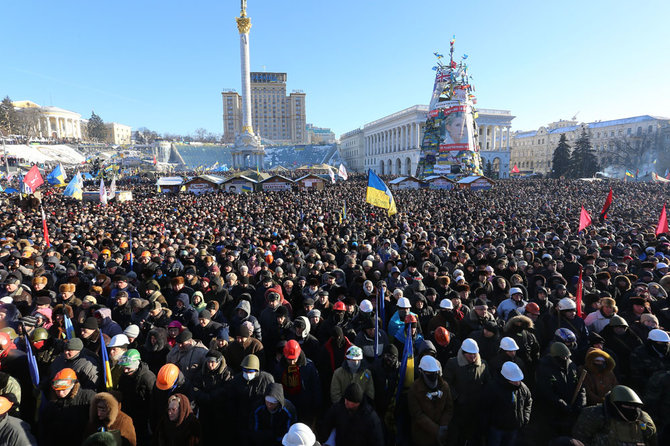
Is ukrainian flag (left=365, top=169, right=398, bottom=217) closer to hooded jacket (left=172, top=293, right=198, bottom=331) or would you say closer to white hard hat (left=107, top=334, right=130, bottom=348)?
hooded jacket (left=172, top=293, right=198, bottom=331)

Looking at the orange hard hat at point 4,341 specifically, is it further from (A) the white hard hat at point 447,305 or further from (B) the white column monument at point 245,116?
(B) the white column monument at point 245,116

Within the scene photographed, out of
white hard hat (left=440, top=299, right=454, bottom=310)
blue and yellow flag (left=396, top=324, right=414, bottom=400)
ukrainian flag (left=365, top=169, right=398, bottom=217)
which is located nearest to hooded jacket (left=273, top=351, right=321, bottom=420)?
blue and yellow flag (left=396, top=324, right=414, bottom=400)

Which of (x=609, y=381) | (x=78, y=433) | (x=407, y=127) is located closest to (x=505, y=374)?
(x=609, y=381)

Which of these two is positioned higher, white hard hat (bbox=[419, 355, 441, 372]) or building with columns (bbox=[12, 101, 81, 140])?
building with columns (bbox=[12, 101, 81, 140])

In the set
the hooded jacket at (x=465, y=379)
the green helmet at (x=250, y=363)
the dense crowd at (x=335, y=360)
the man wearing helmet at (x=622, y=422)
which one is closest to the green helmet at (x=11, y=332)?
the dense crowd at (x=335, y=360)

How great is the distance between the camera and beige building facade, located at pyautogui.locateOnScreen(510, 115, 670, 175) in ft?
240

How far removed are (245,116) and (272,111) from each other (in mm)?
64191

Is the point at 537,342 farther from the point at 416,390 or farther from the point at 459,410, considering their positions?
the point at 416,390

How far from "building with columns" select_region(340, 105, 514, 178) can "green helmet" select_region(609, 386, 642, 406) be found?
227 ft

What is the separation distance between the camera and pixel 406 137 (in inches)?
2982

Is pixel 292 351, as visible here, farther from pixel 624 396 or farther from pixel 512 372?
pixel 624 396

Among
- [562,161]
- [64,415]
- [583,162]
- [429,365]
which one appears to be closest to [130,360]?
[64,415]

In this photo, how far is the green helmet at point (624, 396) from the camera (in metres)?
2.64

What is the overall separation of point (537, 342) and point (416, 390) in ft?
6.72
